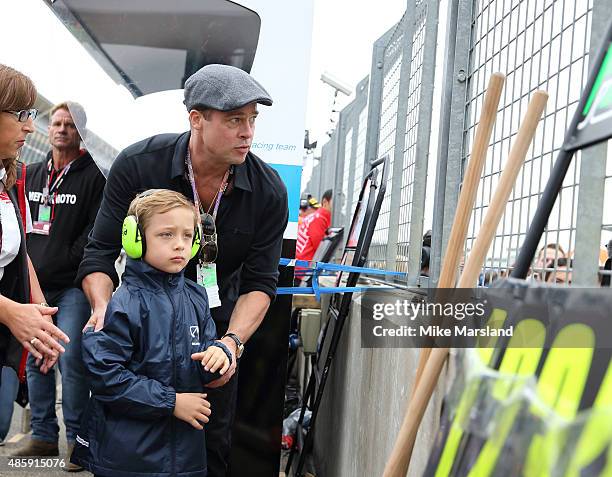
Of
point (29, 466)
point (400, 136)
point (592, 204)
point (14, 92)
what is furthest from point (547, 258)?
point (29, 466)

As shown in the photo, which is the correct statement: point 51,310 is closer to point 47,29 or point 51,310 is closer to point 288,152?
point 288,152

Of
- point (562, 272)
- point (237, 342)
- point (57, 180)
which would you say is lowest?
point (237, 342)

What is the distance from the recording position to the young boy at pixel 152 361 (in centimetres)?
→ 329

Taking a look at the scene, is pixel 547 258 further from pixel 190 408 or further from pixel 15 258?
pixel 15 258

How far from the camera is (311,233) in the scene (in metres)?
9.77

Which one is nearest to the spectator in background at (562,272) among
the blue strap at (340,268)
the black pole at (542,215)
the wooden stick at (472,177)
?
the wooden stick at (472,177)

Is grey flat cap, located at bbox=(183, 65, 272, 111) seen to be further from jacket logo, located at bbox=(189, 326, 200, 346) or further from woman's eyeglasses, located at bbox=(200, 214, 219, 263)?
jacket logo, located at bbox=(189, 326, 200, 346)

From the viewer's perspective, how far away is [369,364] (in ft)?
12.4

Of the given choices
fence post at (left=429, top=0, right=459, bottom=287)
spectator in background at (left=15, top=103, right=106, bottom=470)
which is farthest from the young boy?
spectator in background at (left=15, top=103, right=106, bottom=470)

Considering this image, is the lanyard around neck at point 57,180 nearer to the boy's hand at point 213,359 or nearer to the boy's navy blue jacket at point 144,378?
the boy's navy blue jacket at point 144,378

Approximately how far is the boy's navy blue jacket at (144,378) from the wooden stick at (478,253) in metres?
1.53

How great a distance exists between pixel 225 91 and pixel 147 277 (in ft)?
2.59

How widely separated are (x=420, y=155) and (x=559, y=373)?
110 inches

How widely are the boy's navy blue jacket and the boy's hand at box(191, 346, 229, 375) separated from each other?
0.05 metres
